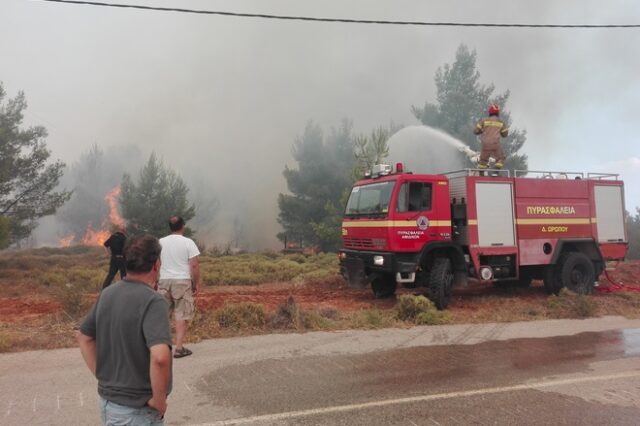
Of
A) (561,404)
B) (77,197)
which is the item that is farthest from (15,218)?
(77,197)

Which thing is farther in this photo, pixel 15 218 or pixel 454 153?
pixel 454 153

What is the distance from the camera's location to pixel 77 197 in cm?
4919

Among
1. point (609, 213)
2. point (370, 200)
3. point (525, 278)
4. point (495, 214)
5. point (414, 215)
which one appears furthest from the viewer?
point (525, 278)

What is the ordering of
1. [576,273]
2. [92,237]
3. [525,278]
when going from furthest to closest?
[92,237]
[525,278]
[576,273]

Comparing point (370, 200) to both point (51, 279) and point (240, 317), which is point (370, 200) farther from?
point (51, 279)

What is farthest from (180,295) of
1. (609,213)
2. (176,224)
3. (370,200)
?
(609,213)

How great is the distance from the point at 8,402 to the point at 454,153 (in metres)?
28.9

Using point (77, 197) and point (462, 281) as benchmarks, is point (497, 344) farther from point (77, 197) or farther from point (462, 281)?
point (77, 197)

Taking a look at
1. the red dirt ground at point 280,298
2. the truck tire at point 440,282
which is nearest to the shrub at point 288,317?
the red dirt ground at point 280,298

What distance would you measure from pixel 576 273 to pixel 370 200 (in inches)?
197

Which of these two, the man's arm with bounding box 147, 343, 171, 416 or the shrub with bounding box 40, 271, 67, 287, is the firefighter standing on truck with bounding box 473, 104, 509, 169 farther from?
the shrub with bounding box 40, 271, 67, 287

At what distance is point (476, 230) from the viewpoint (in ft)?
29.9

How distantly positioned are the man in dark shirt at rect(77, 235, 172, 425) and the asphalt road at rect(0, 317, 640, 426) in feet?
5.71

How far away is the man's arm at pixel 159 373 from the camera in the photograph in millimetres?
1966
